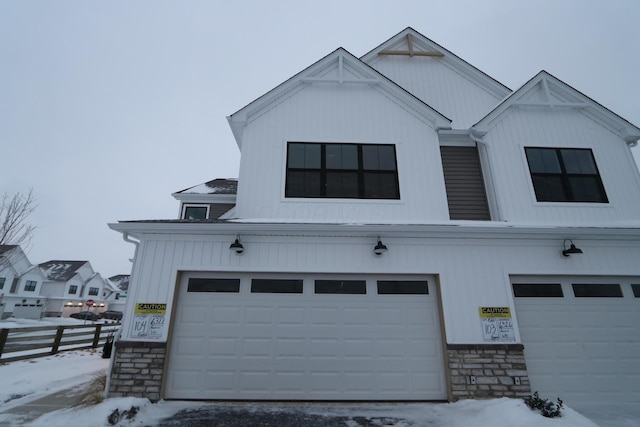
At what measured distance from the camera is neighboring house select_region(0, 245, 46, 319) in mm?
32062

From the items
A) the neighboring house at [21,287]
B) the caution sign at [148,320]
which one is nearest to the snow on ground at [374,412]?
the caution sign at [148,320]

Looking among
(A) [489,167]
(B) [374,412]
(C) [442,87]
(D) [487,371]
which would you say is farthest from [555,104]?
(B) [374,412]

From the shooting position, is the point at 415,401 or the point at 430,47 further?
the point at 430,47

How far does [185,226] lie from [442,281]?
18.3 feet

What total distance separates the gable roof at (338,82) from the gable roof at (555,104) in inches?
63.7

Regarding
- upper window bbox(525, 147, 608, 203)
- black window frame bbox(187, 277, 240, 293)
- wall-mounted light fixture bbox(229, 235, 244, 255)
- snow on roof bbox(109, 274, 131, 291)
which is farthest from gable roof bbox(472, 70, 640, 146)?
snow on roof bbox(109, 274, 131, 291)

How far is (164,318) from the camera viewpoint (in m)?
5.92

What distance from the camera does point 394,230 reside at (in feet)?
20.7

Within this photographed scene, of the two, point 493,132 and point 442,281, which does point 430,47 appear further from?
point 442,281

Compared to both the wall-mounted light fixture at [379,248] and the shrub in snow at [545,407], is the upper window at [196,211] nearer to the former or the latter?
the wall-mounted light fixture at [379,248]

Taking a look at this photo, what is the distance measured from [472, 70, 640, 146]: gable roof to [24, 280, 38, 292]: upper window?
168 feet

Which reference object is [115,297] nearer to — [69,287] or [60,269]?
A: [60,269]

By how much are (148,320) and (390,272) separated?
5063mm

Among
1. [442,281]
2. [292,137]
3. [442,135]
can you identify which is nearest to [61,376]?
[292,137]
